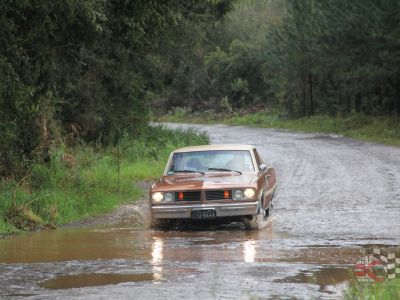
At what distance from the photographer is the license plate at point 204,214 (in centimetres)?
1368

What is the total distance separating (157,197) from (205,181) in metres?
0.88

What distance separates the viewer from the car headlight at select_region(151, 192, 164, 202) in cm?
1408

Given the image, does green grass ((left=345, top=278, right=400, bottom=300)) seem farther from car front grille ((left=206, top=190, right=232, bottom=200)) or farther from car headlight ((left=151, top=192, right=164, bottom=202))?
car headlight ((left=151, top=192, right=164, bottom=202))

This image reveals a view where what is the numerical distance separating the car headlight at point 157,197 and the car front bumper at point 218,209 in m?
0.22

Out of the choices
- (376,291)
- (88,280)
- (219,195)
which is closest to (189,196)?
(219,195)

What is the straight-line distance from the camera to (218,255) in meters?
11.0

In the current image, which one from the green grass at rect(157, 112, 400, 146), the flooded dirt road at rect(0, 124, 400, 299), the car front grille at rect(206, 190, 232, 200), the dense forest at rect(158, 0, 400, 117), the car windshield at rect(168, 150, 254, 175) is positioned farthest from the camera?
the green grass at rect(157, 112, 400, 146)

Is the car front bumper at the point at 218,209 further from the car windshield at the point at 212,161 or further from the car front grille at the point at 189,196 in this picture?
the car windshield at the point at 212,161

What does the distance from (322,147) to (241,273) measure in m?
26.4

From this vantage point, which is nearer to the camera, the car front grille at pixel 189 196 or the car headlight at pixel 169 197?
the car front grille at pixel 189 196

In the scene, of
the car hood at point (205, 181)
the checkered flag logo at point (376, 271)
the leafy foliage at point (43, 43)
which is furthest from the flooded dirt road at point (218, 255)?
the leafy foliage at point (43, 43)

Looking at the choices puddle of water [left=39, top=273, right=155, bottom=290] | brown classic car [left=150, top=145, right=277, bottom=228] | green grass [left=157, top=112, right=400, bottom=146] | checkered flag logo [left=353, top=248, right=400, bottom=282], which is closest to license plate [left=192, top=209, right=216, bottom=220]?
brown classic car [left=150, top=145, right=277, bottom=228]

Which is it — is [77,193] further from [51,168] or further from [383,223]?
[383,223]

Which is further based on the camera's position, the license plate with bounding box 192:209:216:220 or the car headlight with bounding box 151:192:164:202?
the car headlight with bounding box 151:192:164:202
